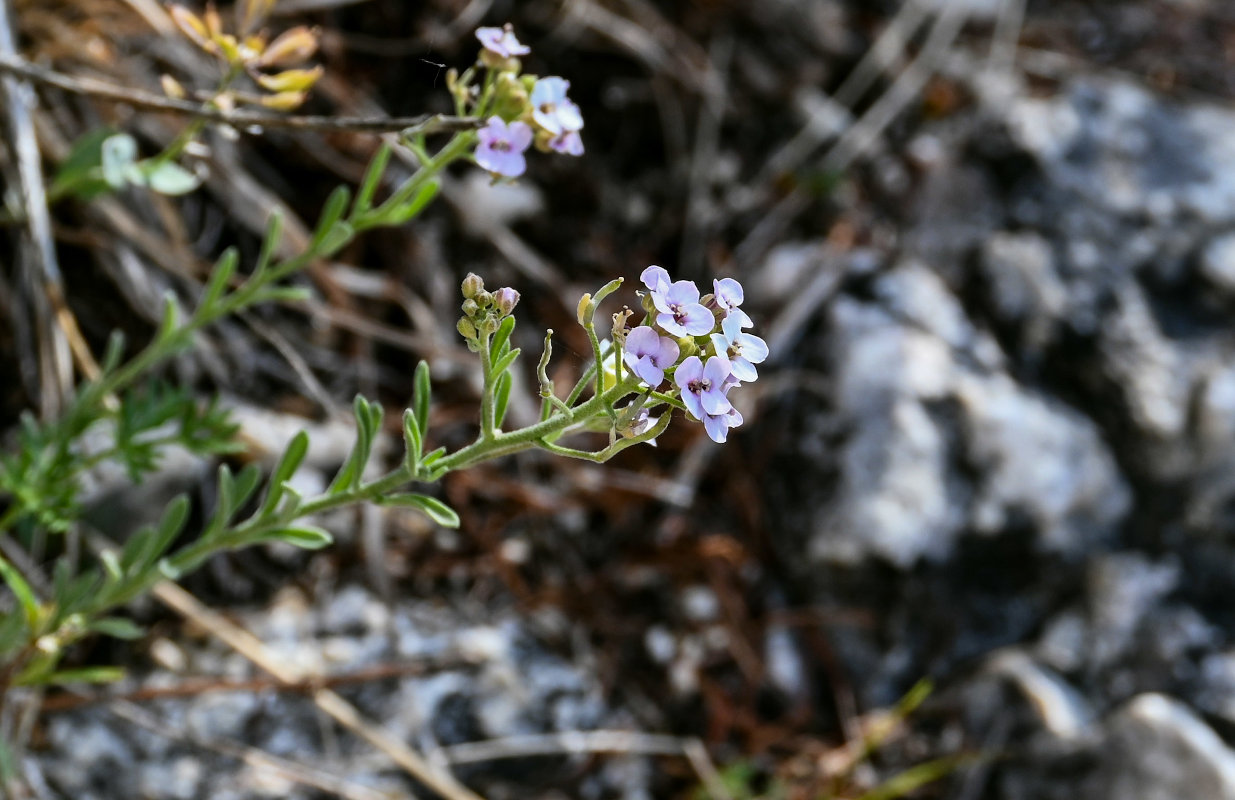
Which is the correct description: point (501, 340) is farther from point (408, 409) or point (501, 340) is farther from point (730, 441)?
point (730, 441)

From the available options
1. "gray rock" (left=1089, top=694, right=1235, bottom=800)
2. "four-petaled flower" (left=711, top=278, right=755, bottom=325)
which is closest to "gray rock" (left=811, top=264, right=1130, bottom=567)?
"gray rock" (left=1089, top=694, right=1235, bottom=800)

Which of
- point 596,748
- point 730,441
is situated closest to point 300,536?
point 596,748

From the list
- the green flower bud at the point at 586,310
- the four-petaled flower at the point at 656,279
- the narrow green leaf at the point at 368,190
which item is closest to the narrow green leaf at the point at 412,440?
the green flower bud at the point at 586,310

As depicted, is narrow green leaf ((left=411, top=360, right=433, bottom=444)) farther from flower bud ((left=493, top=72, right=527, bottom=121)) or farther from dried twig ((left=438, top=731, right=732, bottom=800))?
dried twig ((left=438, top=731, right=732, bottom=800))

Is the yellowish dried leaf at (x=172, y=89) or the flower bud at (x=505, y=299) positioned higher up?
the yellowish dried leaf at (x=172, y=89)

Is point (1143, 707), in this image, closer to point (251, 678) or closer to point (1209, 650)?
point (1209, 650)

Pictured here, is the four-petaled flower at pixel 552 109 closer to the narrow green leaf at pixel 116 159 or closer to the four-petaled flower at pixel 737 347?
the four-petaled flower at pixel 737 347

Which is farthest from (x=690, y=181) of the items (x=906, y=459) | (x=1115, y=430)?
(x=1115, y=430)
